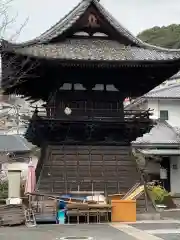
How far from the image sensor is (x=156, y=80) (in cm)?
2295

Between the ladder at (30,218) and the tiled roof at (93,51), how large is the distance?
22.0ft

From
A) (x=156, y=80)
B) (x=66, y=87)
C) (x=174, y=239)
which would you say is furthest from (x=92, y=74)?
(x=174, y=239)

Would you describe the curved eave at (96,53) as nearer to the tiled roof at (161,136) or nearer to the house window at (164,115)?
the tiled roof at (161,136)

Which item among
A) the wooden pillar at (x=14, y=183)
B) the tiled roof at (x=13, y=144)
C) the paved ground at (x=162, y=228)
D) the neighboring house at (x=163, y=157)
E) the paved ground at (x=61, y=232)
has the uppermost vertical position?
the tiled roof at (x=13, y=144)

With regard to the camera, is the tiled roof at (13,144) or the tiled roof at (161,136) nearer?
the tiled roof at (161,136)

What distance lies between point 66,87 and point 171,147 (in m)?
17.0

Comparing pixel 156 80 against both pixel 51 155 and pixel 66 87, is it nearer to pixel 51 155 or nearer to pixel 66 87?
pixel 66 87

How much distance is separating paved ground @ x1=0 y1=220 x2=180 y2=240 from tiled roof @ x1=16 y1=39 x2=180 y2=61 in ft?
24.4

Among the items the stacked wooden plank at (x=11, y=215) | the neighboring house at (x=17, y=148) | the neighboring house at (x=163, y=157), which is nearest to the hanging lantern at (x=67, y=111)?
the stacked wooden plank at (x=11, y=215)

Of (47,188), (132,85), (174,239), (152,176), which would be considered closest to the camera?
(174,239)

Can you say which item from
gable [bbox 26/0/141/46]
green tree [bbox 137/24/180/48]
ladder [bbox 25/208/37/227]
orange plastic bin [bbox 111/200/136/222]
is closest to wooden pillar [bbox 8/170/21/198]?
ladder [bbox 25/208/37/227]

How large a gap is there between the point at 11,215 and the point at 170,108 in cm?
3037

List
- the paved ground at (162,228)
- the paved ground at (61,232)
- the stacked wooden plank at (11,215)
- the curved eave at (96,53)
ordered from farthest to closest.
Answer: the curved eave at (96,53)
the stacked wooden plank at (11,215)
the paved ground at (162,228)
the paved ground at (61,232)

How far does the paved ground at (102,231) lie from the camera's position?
14.3 m
